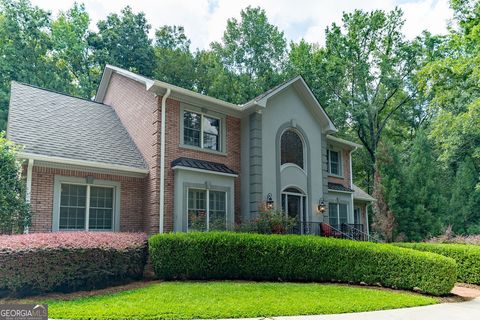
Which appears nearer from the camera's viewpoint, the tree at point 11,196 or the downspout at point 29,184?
the tree at point 11,196

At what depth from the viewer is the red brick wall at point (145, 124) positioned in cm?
1228

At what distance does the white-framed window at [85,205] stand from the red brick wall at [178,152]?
5.77 feet

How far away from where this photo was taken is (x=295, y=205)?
15914 millimetres

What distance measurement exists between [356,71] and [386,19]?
177 inches

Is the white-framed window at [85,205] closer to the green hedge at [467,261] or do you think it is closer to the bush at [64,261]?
the bush at [64,261]

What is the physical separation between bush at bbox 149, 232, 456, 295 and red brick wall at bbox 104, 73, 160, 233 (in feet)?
7.02

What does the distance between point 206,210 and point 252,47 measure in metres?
22.2

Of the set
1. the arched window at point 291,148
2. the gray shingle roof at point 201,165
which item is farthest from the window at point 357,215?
the gray shingle roof at point 201,165

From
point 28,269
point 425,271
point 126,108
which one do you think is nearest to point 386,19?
point 126,108

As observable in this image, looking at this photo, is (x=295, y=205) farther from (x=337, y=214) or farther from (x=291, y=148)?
(x=337, y=214)

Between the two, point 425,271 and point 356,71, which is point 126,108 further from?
point 356,71

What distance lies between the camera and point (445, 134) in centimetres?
2222

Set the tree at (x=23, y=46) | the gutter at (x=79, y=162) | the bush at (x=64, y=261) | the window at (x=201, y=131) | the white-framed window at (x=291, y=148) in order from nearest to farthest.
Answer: the bush at (x=64, y=261) → the gutter at (x=79, y=162) → the window at (x=201, y=131) → the white-framed window at (x=291, y=148) → the tree at (x=23, y=46)

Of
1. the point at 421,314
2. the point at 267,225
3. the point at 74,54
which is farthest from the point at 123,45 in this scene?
the point at 421,314
